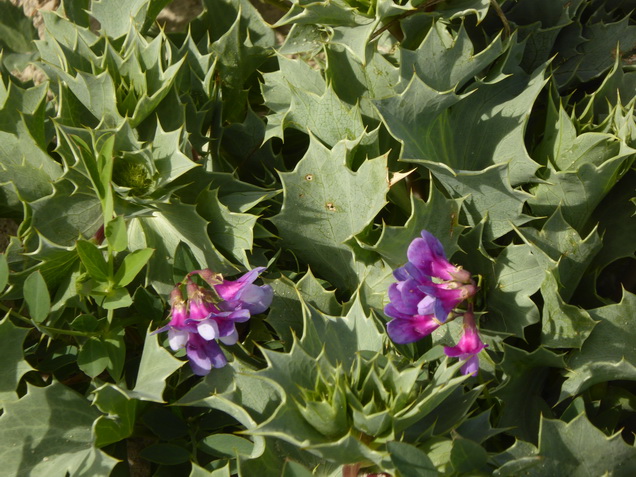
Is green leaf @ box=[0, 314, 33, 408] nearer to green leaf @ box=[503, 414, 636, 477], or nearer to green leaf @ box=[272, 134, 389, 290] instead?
green leaf @ box=[272, 134, 389, 290]

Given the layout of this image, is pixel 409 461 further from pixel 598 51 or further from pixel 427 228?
pixel 598 51

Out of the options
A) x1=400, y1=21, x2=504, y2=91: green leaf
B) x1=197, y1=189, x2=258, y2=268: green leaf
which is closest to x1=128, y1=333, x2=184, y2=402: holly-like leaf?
x1=197, y1=189, x2=258, y2=268: green leaf

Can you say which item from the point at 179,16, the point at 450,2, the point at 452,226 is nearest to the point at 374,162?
the point at 452,226

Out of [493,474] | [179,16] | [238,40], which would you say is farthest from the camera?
[179,16]

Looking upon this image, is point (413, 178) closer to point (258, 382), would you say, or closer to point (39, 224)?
point (258, 382)

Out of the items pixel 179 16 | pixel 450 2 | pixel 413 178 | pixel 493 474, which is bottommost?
pixel 493 474

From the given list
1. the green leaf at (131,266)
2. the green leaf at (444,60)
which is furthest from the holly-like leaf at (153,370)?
the green leaf at (444,60)

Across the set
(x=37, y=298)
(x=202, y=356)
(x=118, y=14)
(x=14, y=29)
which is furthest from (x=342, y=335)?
(x=14, y=29)

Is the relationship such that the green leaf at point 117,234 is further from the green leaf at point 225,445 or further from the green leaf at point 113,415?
the green leaf at point 225,445
